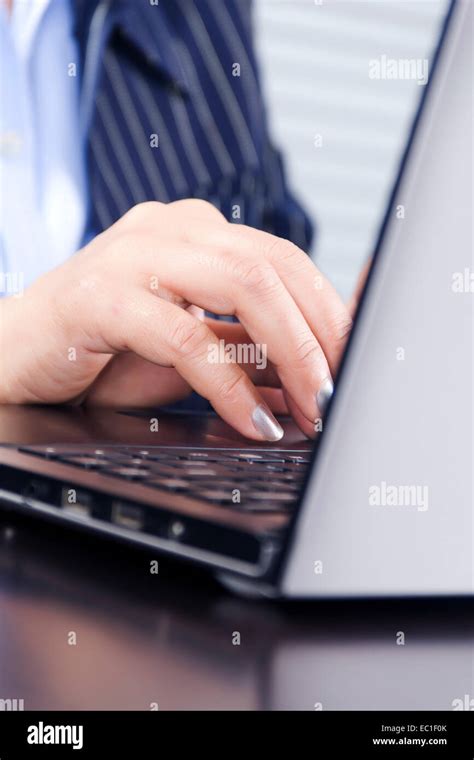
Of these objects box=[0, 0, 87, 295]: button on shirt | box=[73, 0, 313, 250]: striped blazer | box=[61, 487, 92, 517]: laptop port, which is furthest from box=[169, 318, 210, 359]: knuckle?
box=[73, 0, 313, 250]: striped blazer

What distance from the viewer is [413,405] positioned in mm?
237

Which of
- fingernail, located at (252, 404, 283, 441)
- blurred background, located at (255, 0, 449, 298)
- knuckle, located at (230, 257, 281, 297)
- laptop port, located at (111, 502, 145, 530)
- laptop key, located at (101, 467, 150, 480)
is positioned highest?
blurred background, located at (255, 0, 449, 298)

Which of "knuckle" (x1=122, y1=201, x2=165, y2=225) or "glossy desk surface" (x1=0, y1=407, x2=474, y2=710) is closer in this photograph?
"glossy desk surface" (x1=0, y1=407, x2=474, y2=710)

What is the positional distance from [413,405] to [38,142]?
1.16 metres

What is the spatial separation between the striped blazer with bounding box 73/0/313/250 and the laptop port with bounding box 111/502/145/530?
1095 mm

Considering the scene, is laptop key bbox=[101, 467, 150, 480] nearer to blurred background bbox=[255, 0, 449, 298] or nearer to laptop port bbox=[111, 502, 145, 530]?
laptop port bbox=[111, 502, 145, 530]

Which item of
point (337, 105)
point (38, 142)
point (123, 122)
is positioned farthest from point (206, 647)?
point (337, 105)

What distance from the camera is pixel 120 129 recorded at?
1.45 m

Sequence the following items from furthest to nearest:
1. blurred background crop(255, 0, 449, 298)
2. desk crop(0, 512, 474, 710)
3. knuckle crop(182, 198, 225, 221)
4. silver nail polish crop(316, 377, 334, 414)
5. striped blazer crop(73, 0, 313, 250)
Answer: blurred background crop(255, 0, 449, 298) → striped blazer crop(73, 0, 313, 250) → knuckle crop(182, 198, 225, 221) → silver nail polish crop(316, 377, 334, 414) → desk crop(0, 512, 474, 710)

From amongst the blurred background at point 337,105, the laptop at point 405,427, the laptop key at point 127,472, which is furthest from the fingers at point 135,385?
the blurred background at point 337,105

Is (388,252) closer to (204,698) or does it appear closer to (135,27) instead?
(204,698)

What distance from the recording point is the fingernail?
0.54 metres

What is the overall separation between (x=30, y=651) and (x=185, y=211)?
502 mm
